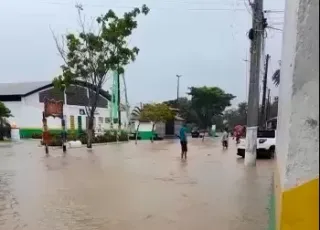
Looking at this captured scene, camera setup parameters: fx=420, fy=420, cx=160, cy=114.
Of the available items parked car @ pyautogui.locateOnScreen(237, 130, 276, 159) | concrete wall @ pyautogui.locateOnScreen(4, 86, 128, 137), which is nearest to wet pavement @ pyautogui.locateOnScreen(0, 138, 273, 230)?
parked car @ pyautogui.locateOnScreen(237, 130, 276, 159)

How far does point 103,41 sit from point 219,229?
22115 millimetres


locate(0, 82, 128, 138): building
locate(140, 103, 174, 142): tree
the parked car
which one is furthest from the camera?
locate(140, 103, 174, 142): tree

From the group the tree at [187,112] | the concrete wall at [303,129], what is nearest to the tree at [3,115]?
the tree at [187,112]

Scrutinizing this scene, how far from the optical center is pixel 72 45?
27094 millimetres

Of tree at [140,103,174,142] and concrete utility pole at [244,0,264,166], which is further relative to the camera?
tree at [140,103,174,142]

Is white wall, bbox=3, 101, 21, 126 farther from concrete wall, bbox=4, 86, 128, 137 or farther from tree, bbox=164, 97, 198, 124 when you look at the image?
tree, bbox=164, 97, 198, 124

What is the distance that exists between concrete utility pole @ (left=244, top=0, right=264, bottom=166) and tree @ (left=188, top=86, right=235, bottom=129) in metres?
56.6

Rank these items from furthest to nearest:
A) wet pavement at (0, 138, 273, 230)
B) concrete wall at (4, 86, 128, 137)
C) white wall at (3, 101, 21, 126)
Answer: white wall at (3, 101, 21, 126) < concrete wall at (4, 86, 128, 137) < wet pavement at (0, 138, 273, 230)

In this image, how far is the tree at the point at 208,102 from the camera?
7269 centimetres

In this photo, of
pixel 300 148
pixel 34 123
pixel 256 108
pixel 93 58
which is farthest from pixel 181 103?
pixel 300 148

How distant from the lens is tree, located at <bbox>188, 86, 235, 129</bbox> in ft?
238

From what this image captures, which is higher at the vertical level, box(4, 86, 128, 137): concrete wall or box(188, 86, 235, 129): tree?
box(188, 86, 235, 129): tree

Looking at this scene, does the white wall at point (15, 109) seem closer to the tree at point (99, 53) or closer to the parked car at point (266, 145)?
the tree at point (99, 53)

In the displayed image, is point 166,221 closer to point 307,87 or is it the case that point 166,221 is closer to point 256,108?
point 307,87
